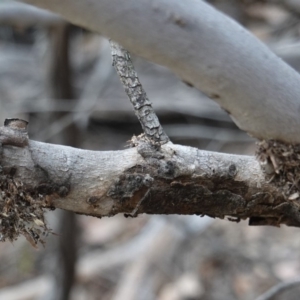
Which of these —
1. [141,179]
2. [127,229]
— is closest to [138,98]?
[141,179]

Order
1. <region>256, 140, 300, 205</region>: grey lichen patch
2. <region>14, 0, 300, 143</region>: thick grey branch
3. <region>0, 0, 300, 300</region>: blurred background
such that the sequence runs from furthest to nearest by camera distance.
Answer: <region>0, 0, 300, 300</region>: blurred background < <region>256, 140, 300, 205</region>: grey lichen patch < <region>14, 0, 300, 143</region>: thick grey branch

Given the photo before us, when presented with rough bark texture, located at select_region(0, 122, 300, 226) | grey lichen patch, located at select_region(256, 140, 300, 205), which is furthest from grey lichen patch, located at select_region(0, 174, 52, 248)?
grey lichen patch, located at select_region(256, 140, 300, 205)

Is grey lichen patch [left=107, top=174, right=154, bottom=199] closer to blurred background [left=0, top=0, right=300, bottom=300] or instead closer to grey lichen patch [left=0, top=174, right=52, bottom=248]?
grey lichen patch [left=0, top=174, right=52, bottom=248]

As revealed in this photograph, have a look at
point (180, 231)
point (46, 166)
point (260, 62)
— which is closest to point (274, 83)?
point (260, 62)

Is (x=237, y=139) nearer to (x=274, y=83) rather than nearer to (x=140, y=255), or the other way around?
(x=140, y=255)

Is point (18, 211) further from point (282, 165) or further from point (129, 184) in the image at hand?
point (282, 165)

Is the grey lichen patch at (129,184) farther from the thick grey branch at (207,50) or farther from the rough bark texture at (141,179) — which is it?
the thick grey branch at (207,50)
